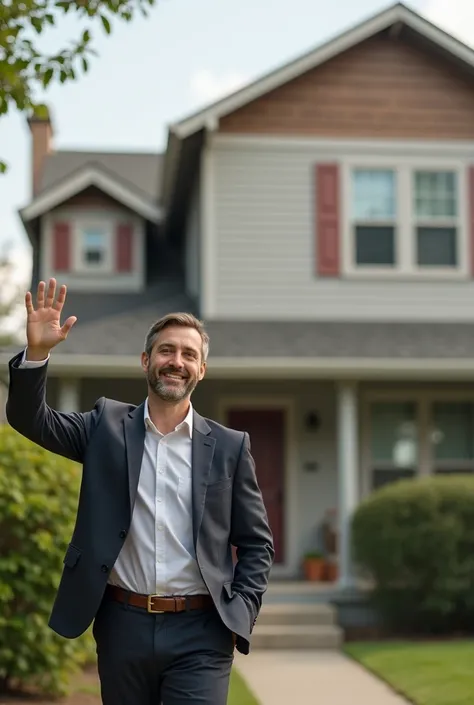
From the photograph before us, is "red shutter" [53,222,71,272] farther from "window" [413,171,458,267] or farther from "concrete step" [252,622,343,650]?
"concrete step" [252,622,343,650]

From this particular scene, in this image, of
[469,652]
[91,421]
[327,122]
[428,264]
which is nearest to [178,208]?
[327,122]

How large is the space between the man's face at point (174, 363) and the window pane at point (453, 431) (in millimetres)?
9841

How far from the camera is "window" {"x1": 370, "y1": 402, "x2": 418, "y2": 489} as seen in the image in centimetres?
1302

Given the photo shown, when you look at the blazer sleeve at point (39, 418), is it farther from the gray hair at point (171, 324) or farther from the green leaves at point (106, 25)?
the green leaves at point (106, 25)

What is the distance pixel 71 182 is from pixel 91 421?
11158 mm

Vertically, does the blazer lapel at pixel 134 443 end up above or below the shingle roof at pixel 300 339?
below

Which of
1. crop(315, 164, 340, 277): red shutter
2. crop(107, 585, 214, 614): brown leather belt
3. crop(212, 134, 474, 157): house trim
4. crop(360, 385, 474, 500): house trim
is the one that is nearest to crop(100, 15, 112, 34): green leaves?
crop(107, 585, 214, 614): brown leather belt

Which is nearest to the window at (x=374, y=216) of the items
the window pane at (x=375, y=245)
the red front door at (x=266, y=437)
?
the window pane at (x=375, y=245)

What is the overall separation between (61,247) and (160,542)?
11536 mm

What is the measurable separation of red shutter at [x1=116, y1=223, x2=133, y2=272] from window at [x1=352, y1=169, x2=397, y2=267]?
3.58 m

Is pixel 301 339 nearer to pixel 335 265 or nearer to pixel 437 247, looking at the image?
pixel 335 265

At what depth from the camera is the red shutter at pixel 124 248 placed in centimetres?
1461

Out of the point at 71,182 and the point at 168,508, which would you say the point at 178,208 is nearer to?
the point at 71,182

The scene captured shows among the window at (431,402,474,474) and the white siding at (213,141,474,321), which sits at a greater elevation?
the white siding at (213,141,474,321)
